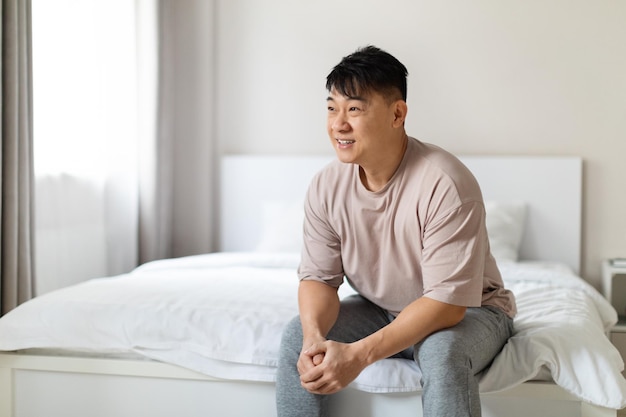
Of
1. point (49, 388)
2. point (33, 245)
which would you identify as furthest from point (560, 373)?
point (33, 245)

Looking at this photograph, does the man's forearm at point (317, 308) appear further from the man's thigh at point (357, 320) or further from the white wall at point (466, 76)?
the white wall at point (466, 76)

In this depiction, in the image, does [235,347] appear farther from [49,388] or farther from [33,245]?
[33,245]

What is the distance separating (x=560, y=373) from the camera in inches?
74.0

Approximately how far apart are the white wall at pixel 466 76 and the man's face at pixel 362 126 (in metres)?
1.95

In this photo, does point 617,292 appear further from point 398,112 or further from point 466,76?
point 398,112

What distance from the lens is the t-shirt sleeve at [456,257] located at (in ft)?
5.82

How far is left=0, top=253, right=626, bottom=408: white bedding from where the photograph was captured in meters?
1.89

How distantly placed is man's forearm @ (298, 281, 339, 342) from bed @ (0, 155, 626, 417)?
17 centimetres

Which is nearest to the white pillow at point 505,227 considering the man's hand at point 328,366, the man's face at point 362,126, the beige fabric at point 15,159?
the man's face at point 362,126

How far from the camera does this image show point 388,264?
6.33 feet

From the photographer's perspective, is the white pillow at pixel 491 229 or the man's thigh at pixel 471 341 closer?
the man's thigh at pixel 471 341

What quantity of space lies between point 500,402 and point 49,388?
125 cm

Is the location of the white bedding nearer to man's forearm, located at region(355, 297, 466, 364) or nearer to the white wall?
man's forearm, located at region(355, 297, 466, 364)

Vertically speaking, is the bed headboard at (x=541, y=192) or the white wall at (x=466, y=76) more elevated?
the white wall at (x=466, y=76)
